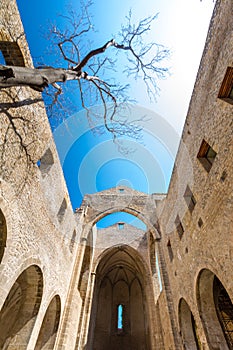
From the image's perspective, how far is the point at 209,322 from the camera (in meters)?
5.47

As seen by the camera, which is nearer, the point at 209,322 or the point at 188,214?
the point at 209,322

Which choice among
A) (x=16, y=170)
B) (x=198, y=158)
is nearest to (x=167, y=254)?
(x=198, y=158)

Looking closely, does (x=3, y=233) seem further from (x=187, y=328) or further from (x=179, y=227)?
(x=187, y=328)

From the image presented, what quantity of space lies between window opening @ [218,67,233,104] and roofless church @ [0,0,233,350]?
23mm

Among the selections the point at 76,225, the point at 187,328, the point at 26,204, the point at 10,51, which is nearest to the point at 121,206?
the point at 76,225

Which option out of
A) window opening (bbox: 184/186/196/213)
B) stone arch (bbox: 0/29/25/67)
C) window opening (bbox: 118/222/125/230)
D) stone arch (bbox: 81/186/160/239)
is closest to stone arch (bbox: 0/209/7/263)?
stone arch (bbox: 0/29/25/67)

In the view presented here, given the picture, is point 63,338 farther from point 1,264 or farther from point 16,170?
point 16,170

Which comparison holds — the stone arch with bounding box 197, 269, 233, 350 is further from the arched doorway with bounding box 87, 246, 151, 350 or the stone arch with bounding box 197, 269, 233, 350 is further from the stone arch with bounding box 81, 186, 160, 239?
the arched doorway with bounding box 87, 246, 151, 350

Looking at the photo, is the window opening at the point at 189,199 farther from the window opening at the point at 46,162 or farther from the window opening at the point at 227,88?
the window opening at the point at 46,162

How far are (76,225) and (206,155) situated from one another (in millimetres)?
8316

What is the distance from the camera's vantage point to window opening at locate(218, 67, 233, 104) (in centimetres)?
442

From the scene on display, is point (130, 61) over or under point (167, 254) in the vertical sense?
over

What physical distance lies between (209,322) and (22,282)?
638 centimetres

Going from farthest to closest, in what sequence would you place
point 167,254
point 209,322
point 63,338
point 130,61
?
point 167,254 < point 63,338 < point 130,61 < point 209,322
